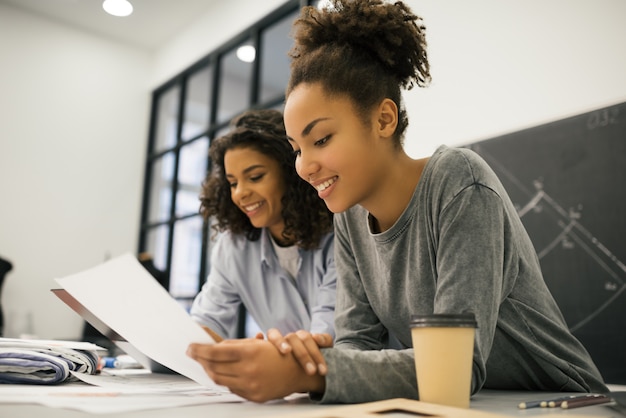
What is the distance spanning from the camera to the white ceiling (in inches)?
164

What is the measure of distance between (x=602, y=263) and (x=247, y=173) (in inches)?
44.4

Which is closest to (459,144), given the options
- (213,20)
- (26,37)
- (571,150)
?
(571,150)

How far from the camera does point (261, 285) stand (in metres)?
1.71

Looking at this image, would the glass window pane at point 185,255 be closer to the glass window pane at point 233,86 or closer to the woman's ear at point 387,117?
the glass window pane at point 233,86

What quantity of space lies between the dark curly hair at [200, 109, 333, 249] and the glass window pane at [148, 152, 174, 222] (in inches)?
115

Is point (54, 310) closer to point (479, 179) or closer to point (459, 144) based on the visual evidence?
point (459, 144)

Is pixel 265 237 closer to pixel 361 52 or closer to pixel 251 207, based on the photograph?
pixel 251 207

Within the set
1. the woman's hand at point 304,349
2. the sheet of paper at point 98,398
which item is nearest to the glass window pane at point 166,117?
the sheet of paper at point 98,398

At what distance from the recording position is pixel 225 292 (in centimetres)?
178

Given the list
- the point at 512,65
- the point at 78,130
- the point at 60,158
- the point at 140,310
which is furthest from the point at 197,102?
the point at 140,310

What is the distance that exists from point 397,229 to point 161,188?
13.7 ft

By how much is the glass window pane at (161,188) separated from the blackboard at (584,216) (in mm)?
3427

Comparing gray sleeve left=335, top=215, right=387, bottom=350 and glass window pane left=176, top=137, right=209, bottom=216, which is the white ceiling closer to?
glass window pane left=176, top=137, right=209, bottom=216

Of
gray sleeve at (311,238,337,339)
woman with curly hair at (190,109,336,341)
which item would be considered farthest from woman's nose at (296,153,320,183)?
woman with curly hair at (190,109,336,341)
